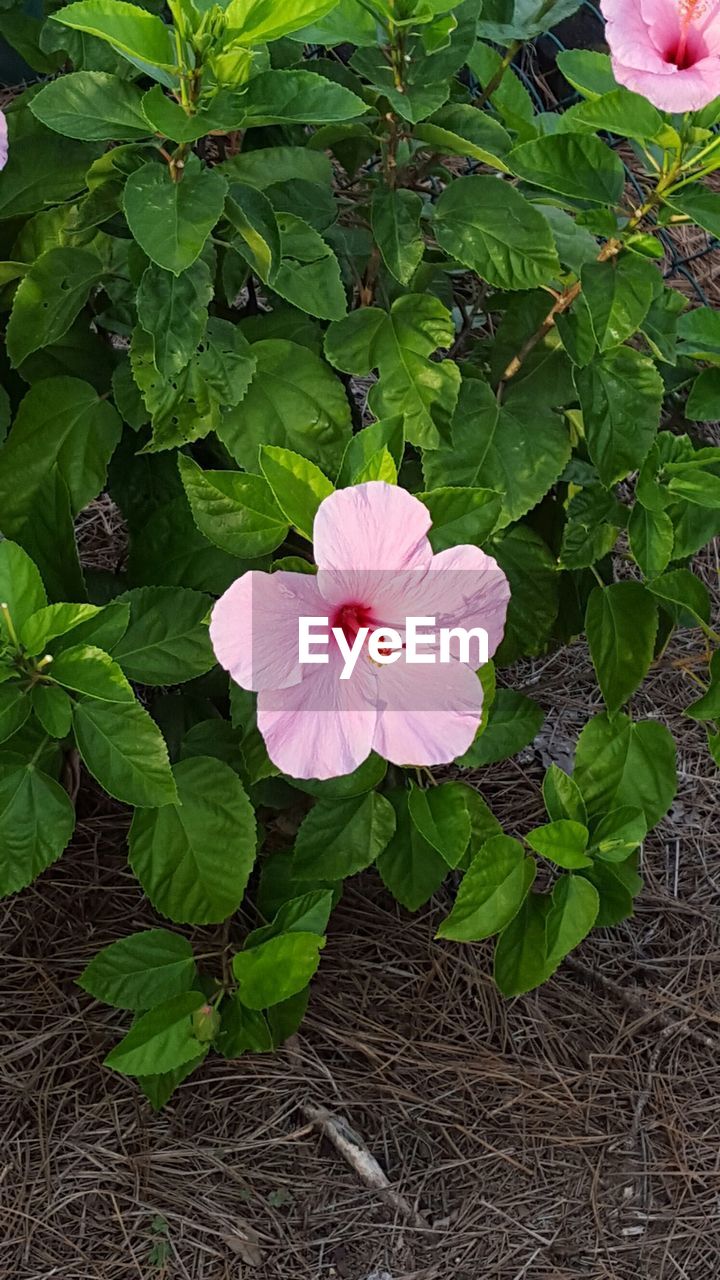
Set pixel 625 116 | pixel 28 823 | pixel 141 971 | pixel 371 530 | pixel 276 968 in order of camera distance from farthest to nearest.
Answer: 1. pixel 141 971
2. pixel 276 968
3. pixel 28 823
4. pixel 625 116
5. pixel 371 530

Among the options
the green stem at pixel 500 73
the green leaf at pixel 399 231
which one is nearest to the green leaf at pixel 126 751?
the green leaf at pixel 399 231

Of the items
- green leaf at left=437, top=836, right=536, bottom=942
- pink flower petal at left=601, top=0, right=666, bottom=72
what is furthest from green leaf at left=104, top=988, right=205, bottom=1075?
pink flower petal at left=601, top=0, right=666, bottom=72

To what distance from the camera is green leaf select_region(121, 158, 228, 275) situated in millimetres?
1076

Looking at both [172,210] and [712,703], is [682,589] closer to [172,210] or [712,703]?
[712,703]

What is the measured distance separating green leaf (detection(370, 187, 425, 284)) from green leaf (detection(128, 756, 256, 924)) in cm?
60

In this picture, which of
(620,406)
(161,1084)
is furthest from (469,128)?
(161,1084)

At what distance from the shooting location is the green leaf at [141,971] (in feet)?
4.90

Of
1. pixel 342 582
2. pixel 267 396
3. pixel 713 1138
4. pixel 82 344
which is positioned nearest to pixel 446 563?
pixel 342 582

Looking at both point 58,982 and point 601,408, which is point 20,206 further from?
point 58,982

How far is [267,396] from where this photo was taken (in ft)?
4.46

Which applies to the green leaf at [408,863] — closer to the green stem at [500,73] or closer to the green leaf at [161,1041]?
the green leaf at [161,1041]

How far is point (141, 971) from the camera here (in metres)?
1.52

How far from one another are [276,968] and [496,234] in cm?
87

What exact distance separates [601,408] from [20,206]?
0.69m
